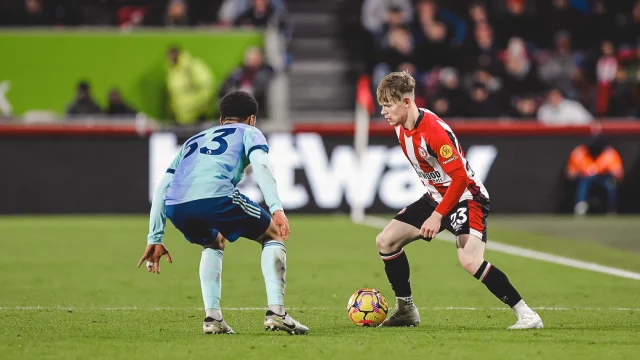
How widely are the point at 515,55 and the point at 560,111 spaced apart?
1.72 metres

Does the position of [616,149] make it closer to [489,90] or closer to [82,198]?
[489,90]

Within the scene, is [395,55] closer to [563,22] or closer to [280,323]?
[563,22]

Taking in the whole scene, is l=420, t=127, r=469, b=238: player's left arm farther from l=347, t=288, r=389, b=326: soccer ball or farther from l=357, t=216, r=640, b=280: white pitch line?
l=357, t=216, r=640, b=280: white pitch line

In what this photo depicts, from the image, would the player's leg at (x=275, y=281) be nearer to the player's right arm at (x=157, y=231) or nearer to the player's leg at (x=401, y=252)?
the player's right arm at (x=157, y=231)

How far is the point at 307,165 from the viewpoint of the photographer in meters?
20.8

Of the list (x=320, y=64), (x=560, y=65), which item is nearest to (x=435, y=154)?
(x=560, y=65)

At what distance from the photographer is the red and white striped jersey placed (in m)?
8.29

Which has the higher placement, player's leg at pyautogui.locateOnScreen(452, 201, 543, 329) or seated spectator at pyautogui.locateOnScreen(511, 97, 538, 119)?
player's leg at pyautogui.locateOnScreen(452, 201, 543, 329)

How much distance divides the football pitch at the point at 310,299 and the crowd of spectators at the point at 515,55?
433 cm

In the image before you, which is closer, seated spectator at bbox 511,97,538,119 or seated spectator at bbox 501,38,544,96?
seated spectator at bbox 511,97,538,119

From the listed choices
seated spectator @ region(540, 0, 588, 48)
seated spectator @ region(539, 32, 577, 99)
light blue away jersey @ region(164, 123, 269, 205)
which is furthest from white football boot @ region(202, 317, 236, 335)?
seated spectator @ region(540, 0, 588, 48)

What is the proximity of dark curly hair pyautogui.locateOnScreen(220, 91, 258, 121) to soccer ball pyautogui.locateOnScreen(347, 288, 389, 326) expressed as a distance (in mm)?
1636

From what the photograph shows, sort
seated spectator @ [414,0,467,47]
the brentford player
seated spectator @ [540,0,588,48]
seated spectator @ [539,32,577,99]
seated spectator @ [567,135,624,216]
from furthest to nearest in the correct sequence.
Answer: seated spectator @ [540,0,588,48], seated spectator @ [539,32,577,99], seated spectator @ [414,0,467,47], seated spectator @ [567,135,624,216], the brentford player

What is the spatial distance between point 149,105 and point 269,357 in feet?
51.9
